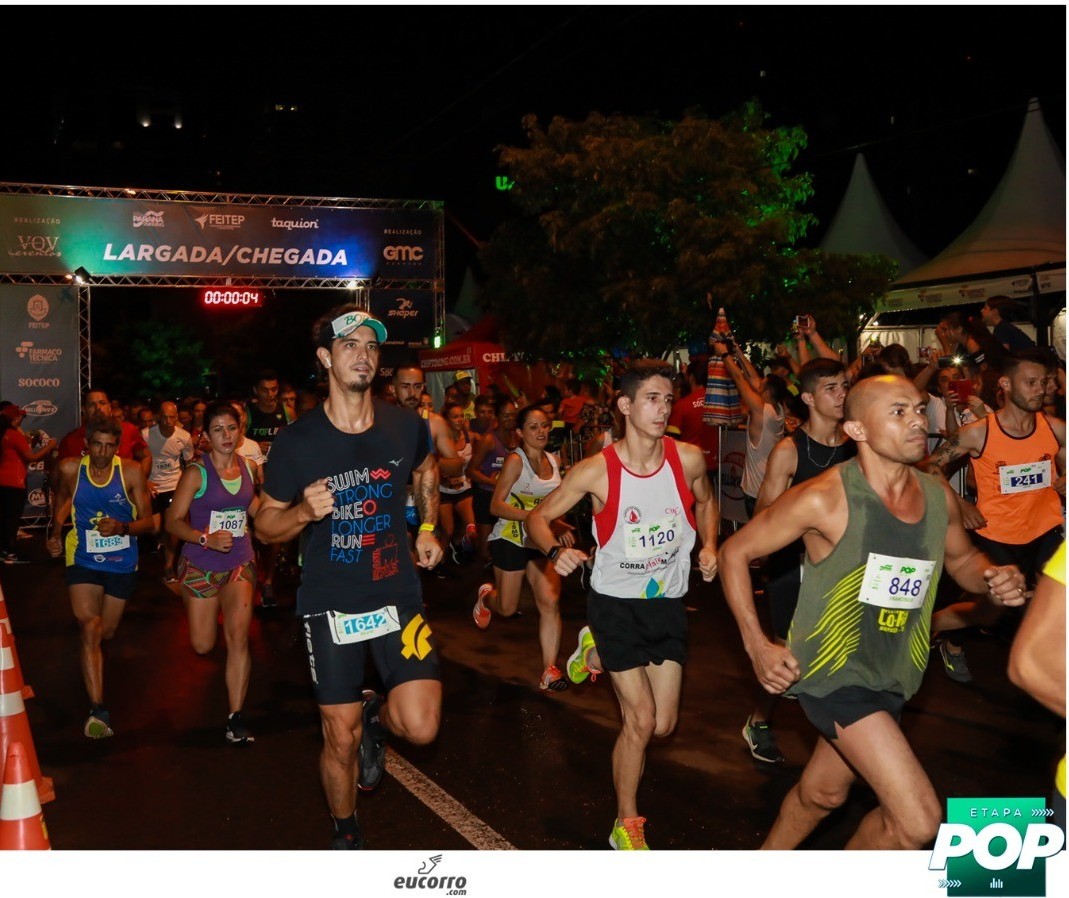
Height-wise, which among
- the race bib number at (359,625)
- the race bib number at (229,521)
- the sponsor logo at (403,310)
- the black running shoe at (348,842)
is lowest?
the black running shoe at (348,842)

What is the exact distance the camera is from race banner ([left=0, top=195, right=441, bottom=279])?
22.0m

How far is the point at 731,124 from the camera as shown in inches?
803

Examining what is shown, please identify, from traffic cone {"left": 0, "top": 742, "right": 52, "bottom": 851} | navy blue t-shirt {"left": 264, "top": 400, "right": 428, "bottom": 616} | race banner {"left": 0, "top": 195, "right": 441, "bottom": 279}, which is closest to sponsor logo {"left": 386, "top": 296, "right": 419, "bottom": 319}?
race banner {"left": 0, "top": 195, "right": 441, "bottom": 279}

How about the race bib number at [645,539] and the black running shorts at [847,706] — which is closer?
the black running shorts at [847,706]

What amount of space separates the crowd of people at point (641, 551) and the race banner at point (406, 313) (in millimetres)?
16053

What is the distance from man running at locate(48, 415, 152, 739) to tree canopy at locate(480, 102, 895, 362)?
12450 millimetres

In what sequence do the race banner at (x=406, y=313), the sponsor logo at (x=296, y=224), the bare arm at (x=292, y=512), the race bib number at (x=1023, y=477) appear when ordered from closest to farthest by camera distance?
the bare arm at (x=292, y=512)
the race bib number at (x=1023, y=477)
the sponsor logo at (x=296, y=224)
the race banner at (x=406, y=313)

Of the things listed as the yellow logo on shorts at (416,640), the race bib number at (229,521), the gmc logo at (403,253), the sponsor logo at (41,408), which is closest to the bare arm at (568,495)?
the yellow logo on shorts at (416,640)

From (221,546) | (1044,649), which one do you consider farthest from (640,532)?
(1044,649)

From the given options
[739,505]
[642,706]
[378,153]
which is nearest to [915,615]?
[642,706]

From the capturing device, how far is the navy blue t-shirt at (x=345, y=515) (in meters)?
4.93

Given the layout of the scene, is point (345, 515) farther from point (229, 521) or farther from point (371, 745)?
point (229, 521)
